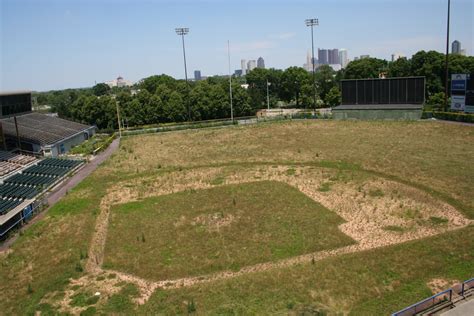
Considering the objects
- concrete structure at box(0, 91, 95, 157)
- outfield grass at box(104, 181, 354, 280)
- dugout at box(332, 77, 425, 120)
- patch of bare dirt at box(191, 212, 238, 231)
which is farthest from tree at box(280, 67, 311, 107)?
patch of bare dirt at box(191, 212, 238, 231)

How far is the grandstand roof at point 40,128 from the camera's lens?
156 ft

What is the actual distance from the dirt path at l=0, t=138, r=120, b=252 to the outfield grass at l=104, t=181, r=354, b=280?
19.1 ft

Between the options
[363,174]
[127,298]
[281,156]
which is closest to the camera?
[127,298]

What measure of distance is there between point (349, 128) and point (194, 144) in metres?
22.2

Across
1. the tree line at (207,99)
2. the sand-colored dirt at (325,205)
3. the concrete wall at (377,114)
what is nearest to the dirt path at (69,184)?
the sand-colored dirt at (325,205)

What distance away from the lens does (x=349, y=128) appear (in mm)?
54094

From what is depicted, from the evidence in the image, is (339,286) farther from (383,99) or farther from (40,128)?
(383,99)

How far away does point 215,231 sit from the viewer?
2370 centimetres

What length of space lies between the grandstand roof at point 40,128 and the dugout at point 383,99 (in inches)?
1664

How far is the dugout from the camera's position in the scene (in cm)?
5669

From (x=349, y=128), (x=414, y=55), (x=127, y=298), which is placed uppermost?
(x=414, y=55)

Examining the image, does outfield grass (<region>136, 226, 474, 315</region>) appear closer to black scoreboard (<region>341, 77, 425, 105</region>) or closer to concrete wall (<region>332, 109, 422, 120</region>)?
concrete wall (<region>332, 109, 422, 120</region>)

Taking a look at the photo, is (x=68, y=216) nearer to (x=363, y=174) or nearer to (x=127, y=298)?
(x=127, y=298)

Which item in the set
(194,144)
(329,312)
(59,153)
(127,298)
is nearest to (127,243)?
(127,298)
